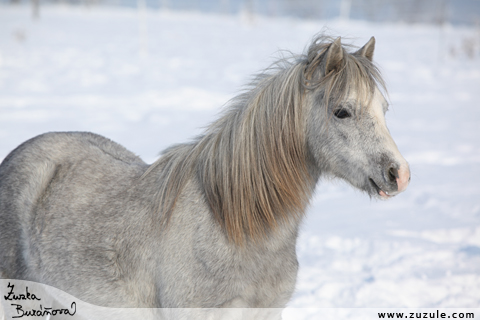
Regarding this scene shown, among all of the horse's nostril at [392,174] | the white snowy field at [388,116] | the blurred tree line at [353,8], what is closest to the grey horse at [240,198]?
the horse's nostril at [392,174]

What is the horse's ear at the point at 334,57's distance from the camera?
1.91m

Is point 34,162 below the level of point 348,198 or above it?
above

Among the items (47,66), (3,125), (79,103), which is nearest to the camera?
(3,125)

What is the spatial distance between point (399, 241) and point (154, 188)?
2.96 m

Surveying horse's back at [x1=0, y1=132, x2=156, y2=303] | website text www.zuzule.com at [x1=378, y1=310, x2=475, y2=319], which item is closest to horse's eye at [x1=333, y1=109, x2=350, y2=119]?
horse's back at [x1=0, y1=132, x2=156, y2=303]

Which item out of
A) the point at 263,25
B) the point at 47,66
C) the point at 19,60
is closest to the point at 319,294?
the point at 47,66

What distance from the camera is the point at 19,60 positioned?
1527cm

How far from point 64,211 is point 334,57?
173 centimetres

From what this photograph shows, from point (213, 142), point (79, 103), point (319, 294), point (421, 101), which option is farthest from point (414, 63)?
point (213, 142)

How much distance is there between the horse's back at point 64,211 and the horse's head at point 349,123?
3.49 ft

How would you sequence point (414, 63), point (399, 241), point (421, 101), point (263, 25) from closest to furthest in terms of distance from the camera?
point (399, 241)
point (421, 101)
point (414, 63)
point (263, 25)

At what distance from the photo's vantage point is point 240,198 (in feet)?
6.68

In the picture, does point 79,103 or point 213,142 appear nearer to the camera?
point 213,142

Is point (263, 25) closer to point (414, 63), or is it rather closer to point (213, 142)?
point (414, 63)
